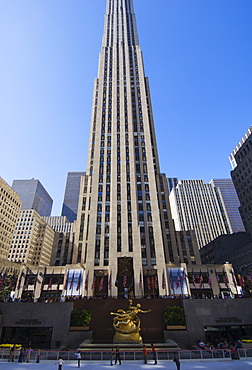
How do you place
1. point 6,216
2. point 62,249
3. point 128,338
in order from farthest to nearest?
point 6,216
point 62,249
point 128,338

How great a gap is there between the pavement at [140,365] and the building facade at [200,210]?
126233mm

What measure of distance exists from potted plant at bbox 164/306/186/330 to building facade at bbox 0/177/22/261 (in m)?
103

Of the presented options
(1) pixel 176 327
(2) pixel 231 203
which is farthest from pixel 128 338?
(2) pixel 231 203

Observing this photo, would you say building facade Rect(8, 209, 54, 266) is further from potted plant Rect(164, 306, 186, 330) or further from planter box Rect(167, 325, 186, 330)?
planter box Rect(167, 325, 186, 330)

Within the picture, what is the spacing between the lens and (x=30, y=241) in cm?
15175

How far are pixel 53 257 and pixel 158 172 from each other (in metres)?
53.7

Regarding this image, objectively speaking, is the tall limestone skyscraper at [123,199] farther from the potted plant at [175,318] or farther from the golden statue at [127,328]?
the golden statue at [127,328]

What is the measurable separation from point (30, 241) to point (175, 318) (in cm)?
14006

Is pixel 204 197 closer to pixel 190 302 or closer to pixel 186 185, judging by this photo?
pixel 186 185

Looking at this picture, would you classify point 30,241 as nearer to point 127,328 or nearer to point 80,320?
point 80,320

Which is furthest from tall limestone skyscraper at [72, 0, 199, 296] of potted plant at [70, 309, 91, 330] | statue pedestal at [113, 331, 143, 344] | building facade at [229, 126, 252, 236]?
building facade at [229, 126, 252, 236]

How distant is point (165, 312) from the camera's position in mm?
34906

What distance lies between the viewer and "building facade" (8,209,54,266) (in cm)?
14800

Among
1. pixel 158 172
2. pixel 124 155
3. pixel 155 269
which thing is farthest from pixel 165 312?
pixel 158 172
